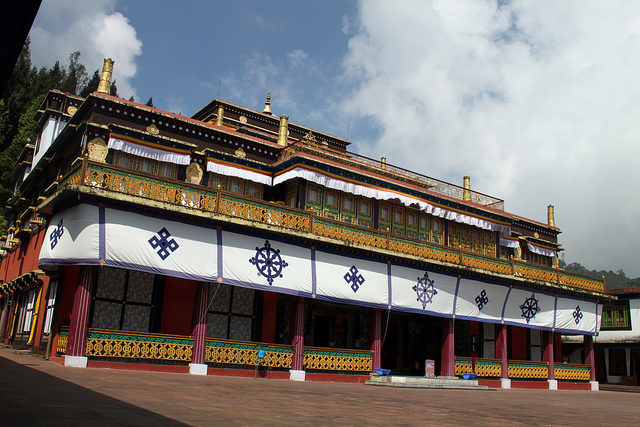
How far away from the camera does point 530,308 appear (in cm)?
2658

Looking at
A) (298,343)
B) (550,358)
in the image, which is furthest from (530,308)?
(298,343)

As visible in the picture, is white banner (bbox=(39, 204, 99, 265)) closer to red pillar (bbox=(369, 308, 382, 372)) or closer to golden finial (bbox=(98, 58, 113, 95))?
golden finial (bbox=(98, 58, 113, 95))

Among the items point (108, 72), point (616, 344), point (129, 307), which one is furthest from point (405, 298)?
point (616, 344)

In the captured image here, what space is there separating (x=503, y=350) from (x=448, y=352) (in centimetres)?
365

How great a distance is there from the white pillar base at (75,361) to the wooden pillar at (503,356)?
18.2 m

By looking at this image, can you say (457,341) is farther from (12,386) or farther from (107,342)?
(12,386)

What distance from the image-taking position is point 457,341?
89.2ft

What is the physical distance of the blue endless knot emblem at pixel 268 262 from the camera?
18094 millimetres

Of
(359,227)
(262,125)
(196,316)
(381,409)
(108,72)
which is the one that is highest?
(262,125)

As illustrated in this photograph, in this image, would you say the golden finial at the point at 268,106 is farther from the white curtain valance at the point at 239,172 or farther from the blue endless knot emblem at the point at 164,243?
the blue endless knot emblem at the point at 164,243

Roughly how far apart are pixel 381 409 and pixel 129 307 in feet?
35.9

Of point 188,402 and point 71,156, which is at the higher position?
point 71,156

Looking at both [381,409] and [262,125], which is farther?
[262,125]

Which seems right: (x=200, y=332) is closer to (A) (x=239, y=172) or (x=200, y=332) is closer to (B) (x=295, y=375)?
(B) (x=295, y=375)
